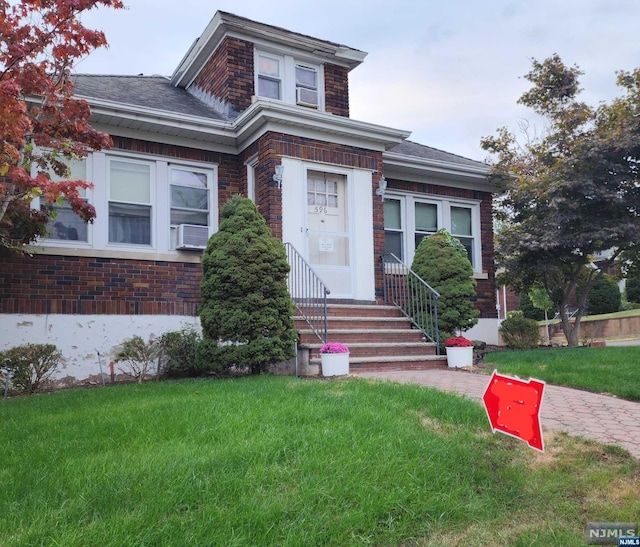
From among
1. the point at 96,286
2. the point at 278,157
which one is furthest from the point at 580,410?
the point at 96,286

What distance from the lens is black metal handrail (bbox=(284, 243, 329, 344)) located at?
8.84 m

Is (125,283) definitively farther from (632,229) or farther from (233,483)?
(632,229)

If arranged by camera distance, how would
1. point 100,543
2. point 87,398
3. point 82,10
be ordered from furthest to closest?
point 82,10 < point 87,398 < point 100,543

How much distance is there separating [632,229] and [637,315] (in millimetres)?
10986

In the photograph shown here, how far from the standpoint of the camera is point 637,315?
20.2 metres

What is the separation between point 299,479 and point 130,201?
740 centimetres

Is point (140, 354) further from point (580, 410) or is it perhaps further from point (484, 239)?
point (484, 239)

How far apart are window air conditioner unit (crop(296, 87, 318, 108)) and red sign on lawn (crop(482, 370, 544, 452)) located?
902cm

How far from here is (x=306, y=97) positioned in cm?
1174

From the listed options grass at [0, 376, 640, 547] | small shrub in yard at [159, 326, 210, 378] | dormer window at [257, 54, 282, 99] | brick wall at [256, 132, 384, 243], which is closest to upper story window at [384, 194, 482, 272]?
brick wall at [256, 132, 384, 243]

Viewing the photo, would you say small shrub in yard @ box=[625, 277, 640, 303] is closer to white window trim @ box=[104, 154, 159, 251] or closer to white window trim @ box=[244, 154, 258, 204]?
white window trim @ box=[244, 154, 258, 204]

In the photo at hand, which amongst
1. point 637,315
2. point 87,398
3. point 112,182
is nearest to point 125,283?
point 112,182

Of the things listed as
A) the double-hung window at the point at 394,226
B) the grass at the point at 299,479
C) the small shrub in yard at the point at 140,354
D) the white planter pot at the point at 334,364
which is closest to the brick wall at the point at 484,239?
the double-hung window at the point at 394,226

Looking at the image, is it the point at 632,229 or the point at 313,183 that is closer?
the point at 313,183
